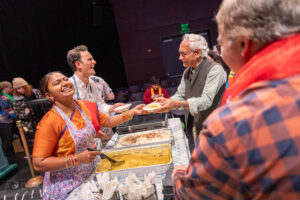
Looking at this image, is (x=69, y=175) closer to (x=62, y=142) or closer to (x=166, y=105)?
(x=62, y=142)

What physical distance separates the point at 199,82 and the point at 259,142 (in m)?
1.96

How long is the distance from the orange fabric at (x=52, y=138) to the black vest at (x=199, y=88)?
1.36 m

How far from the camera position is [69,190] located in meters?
1.54

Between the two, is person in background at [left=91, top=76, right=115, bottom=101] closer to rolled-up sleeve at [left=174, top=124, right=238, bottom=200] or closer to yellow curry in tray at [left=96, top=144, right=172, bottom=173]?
yellow curry in tray at [left=96, top=144, right=172, bottom=173]

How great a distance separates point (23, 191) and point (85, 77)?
2.34 metres

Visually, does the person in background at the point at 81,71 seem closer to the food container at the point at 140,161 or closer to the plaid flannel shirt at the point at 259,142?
the food container at the point at 140,161

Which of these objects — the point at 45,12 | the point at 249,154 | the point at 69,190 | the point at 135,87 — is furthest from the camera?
the point at 135,87

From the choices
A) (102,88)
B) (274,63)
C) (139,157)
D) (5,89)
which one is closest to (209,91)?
(139,157)

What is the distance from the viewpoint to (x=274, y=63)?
1.80 ft

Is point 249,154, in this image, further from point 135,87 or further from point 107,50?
point 107,50

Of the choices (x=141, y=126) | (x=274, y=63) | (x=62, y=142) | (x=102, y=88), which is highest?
(x=274, y=63)

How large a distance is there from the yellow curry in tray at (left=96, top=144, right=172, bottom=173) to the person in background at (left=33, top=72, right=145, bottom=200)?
13cm

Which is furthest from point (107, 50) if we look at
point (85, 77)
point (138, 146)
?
point (138, 146)

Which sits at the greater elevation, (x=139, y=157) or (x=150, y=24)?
(x=150, y=24)
